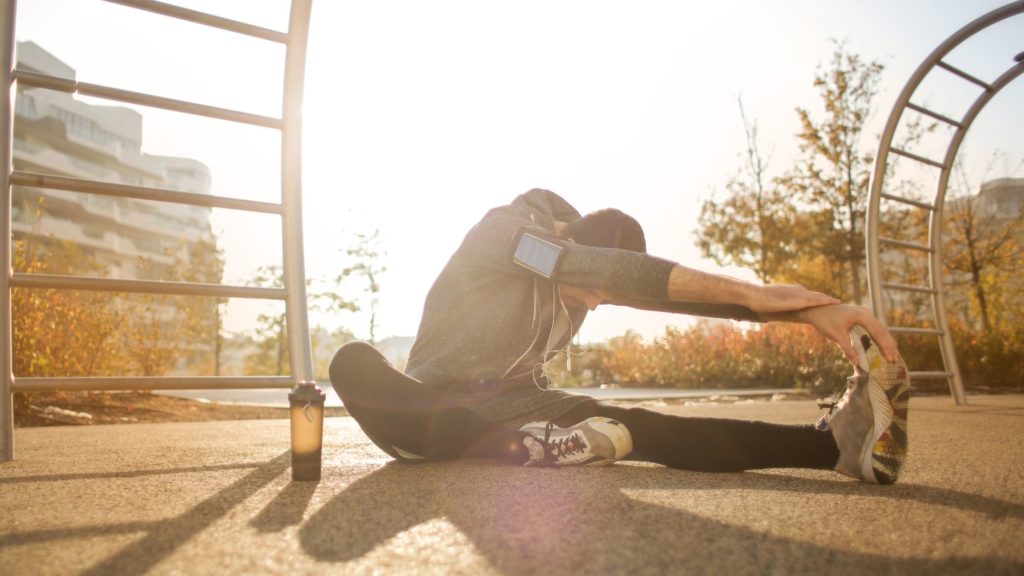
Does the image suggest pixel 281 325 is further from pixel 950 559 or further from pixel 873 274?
pixel 950 559

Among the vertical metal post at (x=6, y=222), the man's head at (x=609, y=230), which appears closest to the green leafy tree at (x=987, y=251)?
the man's head at (x=609, y=230)

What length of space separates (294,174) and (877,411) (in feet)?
6.83

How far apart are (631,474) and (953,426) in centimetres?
245

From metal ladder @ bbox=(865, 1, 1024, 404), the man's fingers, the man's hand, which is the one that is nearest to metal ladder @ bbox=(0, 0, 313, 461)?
the man's hand

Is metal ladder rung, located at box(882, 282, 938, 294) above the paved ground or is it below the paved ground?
above

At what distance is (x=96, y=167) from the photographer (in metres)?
50.8

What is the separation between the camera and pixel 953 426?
3.50m

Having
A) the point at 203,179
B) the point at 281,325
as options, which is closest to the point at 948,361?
the point at 281,325

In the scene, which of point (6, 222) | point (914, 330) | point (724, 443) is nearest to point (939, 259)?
point (914, 330)

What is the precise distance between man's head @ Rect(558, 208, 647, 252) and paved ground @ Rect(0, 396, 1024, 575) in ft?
2.32

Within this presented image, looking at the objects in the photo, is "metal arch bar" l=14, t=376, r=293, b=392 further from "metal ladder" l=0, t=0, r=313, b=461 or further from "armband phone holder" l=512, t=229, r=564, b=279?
"armband phone holder" l=512, t=229, r=564, b=279

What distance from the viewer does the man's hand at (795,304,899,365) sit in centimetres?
165

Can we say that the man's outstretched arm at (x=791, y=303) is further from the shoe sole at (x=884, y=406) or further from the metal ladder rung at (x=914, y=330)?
the metal ladder rung at (x=914, y=330)

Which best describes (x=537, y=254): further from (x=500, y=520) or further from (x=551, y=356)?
(x=500, y=520)
